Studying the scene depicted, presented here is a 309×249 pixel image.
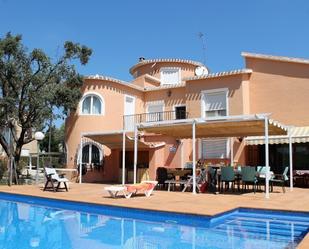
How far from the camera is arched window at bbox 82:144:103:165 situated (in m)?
33.2

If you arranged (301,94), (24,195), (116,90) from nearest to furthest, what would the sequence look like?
(24,195) → (301,94) → (116,90)

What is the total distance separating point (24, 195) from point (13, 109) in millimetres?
10162

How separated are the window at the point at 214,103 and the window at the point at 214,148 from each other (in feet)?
6.92

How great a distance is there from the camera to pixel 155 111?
Answer: 35.9 metres

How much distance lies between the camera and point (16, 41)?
29391 mm

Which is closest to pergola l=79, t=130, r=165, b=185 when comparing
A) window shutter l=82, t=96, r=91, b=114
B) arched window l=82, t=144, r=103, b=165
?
arched window l=82, t=144, r=103, b=165

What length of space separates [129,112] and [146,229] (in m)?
22.3

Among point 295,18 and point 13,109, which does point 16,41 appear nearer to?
point 13,109

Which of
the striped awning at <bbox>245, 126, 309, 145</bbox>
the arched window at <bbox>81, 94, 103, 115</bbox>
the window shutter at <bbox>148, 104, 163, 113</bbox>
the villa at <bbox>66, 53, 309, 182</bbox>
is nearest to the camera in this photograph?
the striped awning at <bbox>245, 126, 309, 145</bbox>

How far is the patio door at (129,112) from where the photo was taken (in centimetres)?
3428

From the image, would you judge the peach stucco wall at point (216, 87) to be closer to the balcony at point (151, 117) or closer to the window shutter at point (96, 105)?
the balcony at point (151, 117)

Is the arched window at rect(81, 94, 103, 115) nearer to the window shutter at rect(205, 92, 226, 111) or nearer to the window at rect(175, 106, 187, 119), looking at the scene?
the window at rect(175, 106, 187, 119)

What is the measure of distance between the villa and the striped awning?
6 cm

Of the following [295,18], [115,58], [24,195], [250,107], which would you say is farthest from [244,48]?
[24,195]
